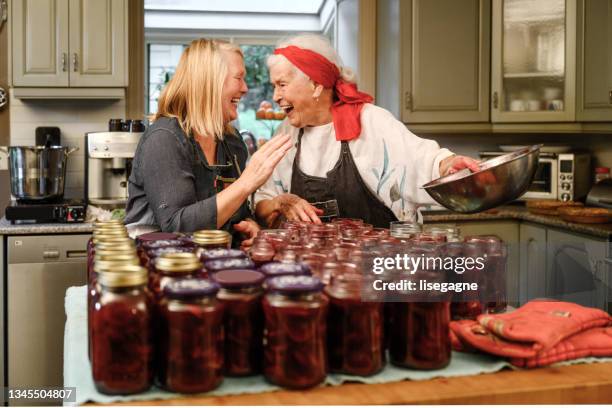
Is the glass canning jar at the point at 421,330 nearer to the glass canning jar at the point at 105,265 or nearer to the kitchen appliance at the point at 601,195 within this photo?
the glass canning jar at the point at 105,265

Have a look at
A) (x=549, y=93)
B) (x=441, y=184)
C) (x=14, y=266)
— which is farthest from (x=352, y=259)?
A: (x=549, y=93)

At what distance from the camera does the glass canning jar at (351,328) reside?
3.52ft

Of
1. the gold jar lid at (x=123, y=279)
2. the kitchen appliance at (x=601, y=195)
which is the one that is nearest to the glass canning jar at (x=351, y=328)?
the gold jar lid at (x=123, y=279)

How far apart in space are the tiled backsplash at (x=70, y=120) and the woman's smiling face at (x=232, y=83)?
1810 millimetres

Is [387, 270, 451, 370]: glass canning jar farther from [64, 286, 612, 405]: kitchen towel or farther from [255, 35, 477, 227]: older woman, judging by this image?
[255, 35, 477, 227]: older woman

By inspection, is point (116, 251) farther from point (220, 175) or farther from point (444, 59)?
point (444, 59)

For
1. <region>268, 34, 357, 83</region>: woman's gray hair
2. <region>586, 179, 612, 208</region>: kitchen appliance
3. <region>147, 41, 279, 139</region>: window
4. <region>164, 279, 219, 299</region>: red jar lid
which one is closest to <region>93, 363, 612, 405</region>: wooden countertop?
<region>164, 279, 219, 299</region>: red jar lid

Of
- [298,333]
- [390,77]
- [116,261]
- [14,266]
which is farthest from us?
[390,77]

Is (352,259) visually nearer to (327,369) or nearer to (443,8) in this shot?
(327,369)

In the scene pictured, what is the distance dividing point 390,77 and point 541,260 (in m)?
1.30

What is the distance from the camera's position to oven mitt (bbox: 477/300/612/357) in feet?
3.79

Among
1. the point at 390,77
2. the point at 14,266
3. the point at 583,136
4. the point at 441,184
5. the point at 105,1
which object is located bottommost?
the point at 14,266

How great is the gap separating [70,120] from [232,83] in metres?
1.96

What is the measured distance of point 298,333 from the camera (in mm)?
1026
